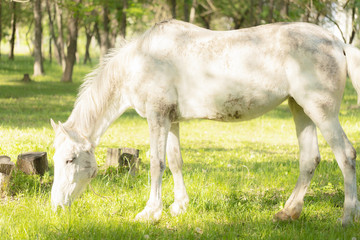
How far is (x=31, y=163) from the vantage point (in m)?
5.71

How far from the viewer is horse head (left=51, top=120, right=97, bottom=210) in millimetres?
4656

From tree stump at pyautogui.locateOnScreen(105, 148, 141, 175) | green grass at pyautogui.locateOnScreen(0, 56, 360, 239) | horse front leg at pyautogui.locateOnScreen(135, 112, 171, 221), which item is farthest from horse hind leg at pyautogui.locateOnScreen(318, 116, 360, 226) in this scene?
tree stump at pyautogui.locateOnScreen(105, 148, 141, 175)

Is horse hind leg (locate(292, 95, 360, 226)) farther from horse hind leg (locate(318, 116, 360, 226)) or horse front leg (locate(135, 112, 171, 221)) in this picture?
horse front leg (locate(135, 112, 171, 221))

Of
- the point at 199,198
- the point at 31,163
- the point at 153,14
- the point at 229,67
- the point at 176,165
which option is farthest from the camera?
the point at 153,14

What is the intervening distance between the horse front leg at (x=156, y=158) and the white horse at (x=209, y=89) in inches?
0.4

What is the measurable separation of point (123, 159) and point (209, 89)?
7.65ft

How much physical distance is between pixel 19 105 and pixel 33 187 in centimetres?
982

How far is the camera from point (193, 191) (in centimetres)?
553

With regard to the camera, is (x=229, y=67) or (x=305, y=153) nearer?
(x=229, y=67)

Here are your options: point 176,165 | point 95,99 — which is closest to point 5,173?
point 95,99

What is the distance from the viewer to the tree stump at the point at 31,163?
18.7ft

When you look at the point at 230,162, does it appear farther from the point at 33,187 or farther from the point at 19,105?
the point at 19,105

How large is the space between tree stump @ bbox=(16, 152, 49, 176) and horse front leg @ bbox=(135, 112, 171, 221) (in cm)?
186

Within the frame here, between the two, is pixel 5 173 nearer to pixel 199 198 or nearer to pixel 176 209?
pixel 176 209
